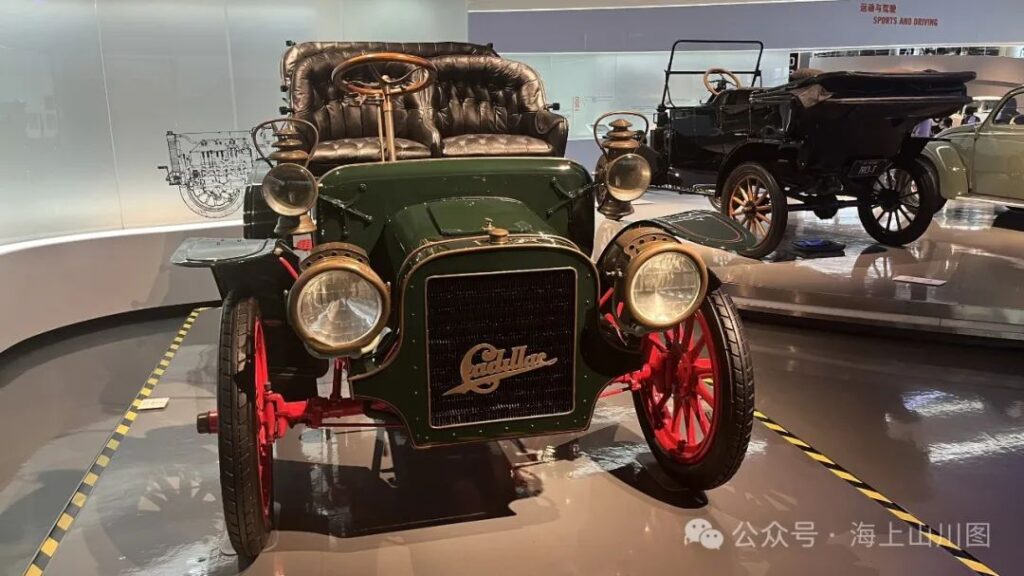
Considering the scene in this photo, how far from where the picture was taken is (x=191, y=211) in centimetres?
561

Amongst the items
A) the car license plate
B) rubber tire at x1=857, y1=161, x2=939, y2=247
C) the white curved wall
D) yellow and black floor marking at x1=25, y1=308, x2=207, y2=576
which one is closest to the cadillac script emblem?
yellow and black floor marking at x1=25, y1=308, x2=207, y2=576

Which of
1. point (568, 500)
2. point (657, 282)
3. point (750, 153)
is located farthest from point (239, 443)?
point (750, 153)

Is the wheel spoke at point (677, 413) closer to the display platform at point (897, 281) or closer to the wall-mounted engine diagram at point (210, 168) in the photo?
the display platform at point (897, 281)

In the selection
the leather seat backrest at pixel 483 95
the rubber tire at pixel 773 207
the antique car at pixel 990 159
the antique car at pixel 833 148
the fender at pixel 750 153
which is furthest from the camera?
the antique car at pixel 990 159

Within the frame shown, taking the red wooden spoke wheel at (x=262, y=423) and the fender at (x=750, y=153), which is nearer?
the red wooden spoke wheel at (x=262, y=423)

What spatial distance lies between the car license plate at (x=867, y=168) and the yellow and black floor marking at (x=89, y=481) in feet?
16.4

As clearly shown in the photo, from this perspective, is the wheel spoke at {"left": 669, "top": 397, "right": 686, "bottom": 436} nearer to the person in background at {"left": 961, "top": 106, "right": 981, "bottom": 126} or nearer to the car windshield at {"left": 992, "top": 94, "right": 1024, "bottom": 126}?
the car windshield at {"left": 992, "top": 94, "right": 1024, "bottom": 126}

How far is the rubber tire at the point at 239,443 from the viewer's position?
2178 millimetres

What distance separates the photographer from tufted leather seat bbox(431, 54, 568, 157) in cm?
514

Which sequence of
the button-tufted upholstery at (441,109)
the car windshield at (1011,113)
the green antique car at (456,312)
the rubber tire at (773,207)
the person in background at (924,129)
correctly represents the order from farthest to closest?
the person in background at (924,129)
the car windshield at (1011,113)
the rubber tire at (773,207)
the button-tufted upholstery at (441,109)
the green antique car at (456,312)

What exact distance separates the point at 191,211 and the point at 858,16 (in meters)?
8.88

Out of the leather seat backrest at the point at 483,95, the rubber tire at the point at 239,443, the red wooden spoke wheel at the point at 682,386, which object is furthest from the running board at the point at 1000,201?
the rubber tire at the point at 239,443

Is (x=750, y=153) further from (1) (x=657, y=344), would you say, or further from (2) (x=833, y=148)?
(1) (x=657, y=344)

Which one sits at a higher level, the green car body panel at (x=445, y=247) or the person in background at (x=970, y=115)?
the person in background at (x=970, y=115)
